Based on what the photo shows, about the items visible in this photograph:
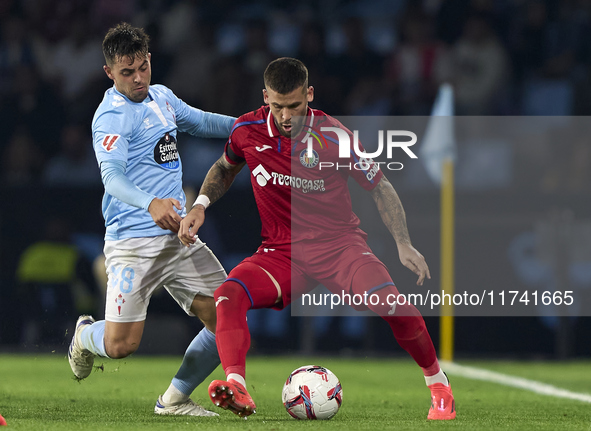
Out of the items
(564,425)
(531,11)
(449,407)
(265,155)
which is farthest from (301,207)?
(531,11)

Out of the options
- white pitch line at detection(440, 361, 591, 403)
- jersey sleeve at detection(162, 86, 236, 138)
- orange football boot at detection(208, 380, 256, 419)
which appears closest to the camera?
orange football boot at detection(208, 380, 256, 419)

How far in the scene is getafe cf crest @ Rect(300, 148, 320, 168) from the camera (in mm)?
5398

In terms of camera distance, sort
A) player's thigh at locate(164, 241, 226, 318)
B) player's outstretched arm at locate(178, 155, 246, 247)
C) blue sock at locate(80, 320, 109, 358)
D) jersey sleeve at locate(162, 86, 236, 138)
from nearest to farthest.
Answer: player's outstretched arm at locate(178, 155, 246, 247), blue sock at locate(80, 320, 109, 358), player's thigh at locate(164, 241, 226, 318), jersey sleeve at locate(162, 86, 236, 138)

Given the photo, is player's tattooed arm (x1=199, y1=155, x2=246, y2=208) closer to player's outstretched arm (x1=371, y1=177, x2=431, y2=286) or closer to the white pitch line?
player's outstretched arm (x1=371, y1=177, x2=431, y2=286)

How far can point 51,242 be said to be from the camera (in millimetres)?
10398

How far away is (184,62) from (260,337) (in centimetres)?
434

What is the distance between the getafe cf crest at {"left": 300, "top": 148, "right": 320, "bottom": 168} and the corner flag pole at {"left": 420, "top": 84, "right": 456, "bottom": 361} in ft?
15.5

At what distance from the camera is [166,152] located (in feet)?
18.4

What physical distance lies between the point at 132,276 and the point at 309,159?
1.23 meters

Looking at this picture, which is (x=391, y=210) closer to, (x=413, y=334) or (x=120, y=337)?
(x=413, y=334)

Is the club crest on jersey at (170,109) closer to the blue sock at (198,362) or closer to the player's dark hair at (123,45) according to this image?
the player's dark hair at (123,45)

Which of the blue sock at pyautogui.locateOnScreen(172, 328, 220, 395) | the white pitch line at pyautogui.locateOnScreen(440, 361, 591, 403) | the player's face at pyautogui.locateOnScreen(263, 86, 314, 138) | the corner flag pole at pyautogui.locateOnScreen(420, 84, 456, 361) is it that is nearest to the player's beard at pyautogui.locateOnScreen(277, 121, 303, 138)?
the player's face at pyautogui.locateOnScreen(263, 86, 314, 138)

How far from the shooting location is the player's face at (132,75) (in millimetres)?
5406

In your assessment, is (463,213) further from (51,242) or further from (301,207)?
(301,207)
